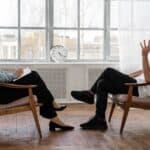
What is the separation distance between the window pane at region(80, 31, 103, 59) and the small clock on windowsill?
369mm

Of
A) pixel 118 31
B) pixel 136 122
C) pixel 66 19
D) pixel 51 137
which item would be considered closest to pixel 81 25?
pixel 66 19

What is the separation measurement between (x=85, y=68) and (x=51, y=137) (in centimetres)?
223

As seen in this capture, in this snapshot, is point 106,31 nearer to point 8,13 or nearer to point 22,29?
point 22,29

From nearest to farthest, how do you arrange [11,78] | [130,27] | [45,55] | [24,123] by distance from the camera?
[11,78] → [24,123] → [130,27] → [45,55]

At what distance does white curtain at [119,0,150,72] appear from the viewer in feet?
19.3

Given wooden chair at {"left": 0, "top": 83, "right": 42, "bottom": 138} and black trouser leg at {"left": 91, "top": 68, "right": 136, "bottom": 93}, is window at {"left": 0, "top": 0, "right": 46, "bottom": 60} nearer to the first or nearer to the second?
black trouser leg at {"left": 91, "top": 68, "right": 136, "bottom": 93}

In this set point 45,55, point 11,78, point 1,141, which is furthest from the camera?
point 45,55

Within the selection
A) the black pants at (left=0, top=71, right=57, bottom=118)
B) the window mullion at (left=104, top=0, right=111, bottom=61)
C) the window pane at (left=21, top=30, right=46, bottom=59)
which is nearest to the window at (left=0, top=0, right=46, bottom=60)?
the window pane at (left=21, top=30, right=46, bottom=59)

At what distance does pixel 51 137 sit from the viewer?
395cm

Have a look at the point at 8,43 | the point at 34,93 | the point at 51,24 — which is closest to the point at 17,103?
the point at 34,93

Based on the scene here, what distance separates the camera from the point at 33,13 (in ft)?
20.5

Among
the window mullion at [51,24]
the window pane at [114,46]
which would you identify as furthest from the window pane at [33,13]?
the window pane at [114,46]

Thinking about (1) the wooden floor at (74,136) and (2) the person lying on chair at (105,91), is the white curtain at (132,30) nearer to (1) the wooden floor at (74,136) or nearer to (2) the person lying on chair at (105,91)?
(1) the wooden floor at (74,136)

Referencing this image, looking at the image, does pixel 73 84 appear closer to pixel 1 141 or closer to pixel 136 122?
pixel 136 122
